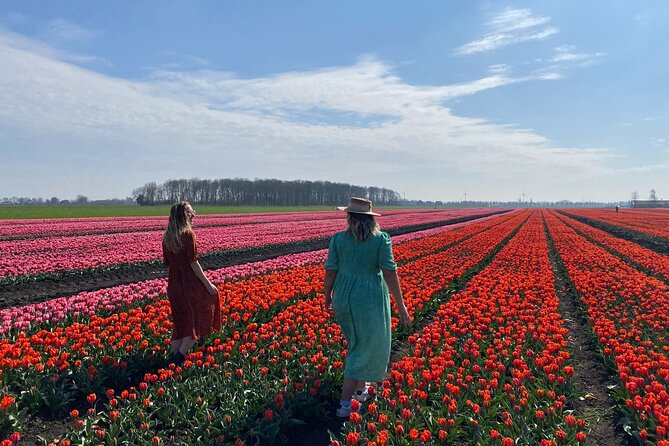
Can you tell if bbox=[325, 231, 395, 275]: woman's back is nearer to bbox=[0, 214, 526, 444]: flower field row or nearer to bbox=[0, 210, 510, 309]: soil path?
bbox=[0, 214, 526, 444]: flower field row

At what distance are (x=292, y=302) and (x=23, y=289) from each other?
796cm

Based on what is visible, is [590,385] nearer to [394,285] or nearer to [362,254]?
[394,285]

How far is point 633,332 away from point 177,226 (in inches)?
282

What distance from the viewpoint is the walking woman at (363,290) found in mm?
4512

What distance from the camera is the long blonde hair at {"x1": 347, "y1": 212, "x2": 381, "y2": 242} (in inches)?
176

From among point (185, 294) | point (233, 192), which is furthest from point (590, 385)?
point (233, 192)

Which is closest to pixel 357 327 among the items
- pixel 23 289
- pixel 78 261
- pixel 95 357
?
pixel 95 357

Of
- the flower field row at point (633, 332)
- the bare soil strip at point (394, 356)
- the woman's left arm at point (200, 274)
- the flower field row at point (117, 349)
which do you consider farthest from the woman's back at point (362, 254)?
the flower field row at point (633, 332)

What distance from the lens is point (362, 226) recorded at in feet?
14.7

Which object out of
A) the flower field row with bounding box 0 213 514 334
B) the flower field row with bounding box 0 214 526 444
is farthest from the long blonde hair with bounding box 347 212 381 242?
the flower field row with bounding box 0 213 514 334

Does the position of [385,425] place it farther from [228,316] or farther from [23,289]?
[23,289]

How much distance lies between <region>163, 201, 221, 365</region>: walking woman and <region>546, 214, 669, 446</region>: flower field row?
5145 millimetres

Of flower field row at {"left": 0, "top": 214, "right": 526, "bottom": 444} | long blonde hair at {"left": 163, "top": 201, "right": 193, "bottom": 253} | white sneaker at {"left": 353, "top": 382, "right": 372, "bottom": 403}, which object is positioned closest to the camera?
white sneaker at {"left": 353, "top": 382, "right": 372, "bottom": 403}

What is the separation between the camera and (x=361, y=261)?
455 centimetres
